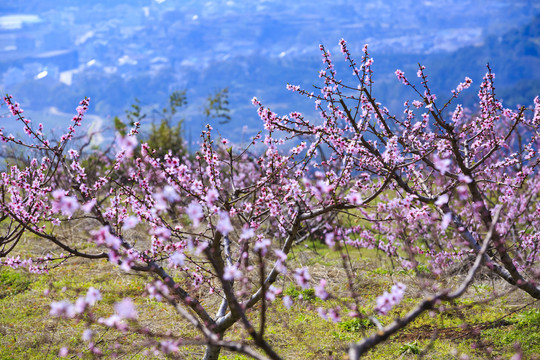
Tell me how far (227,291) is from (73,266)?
24.8 feet

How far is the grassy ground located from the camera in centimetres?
558

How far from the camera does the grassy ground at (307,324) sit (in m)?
5.58

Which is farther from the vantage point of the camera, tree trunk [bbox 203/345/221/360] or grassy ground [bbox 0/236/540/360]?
grassy ground [bbox 0/236/540/360]

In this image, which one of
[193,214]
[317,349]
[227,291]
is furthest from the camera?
[317,349]

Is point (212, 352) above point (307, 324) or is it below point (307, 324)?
below

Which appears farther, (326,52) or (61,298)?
(61,298)

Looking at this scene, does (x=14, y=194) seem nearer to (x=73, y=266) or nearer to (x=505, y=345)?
(x=73, y=266)

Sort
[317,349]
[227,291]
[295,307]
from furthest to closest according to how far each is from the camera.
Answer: [295,307], [317,349], [227,291]

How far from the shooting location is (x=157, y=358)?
5602 mm

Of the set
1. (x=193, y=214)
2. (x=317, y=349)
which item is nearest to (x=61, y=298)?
(x=317, y=349)

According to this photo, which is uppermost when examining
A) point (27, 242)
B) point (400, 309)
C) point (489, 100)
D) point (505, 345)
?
point (27, 242)

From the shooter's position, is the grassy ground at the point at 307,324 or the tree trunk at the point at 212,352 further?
the grassy ground at the point at 307,324

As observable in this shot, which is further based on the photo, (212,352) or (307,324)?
(307,324)

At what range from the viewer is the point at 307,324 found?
6707mm
